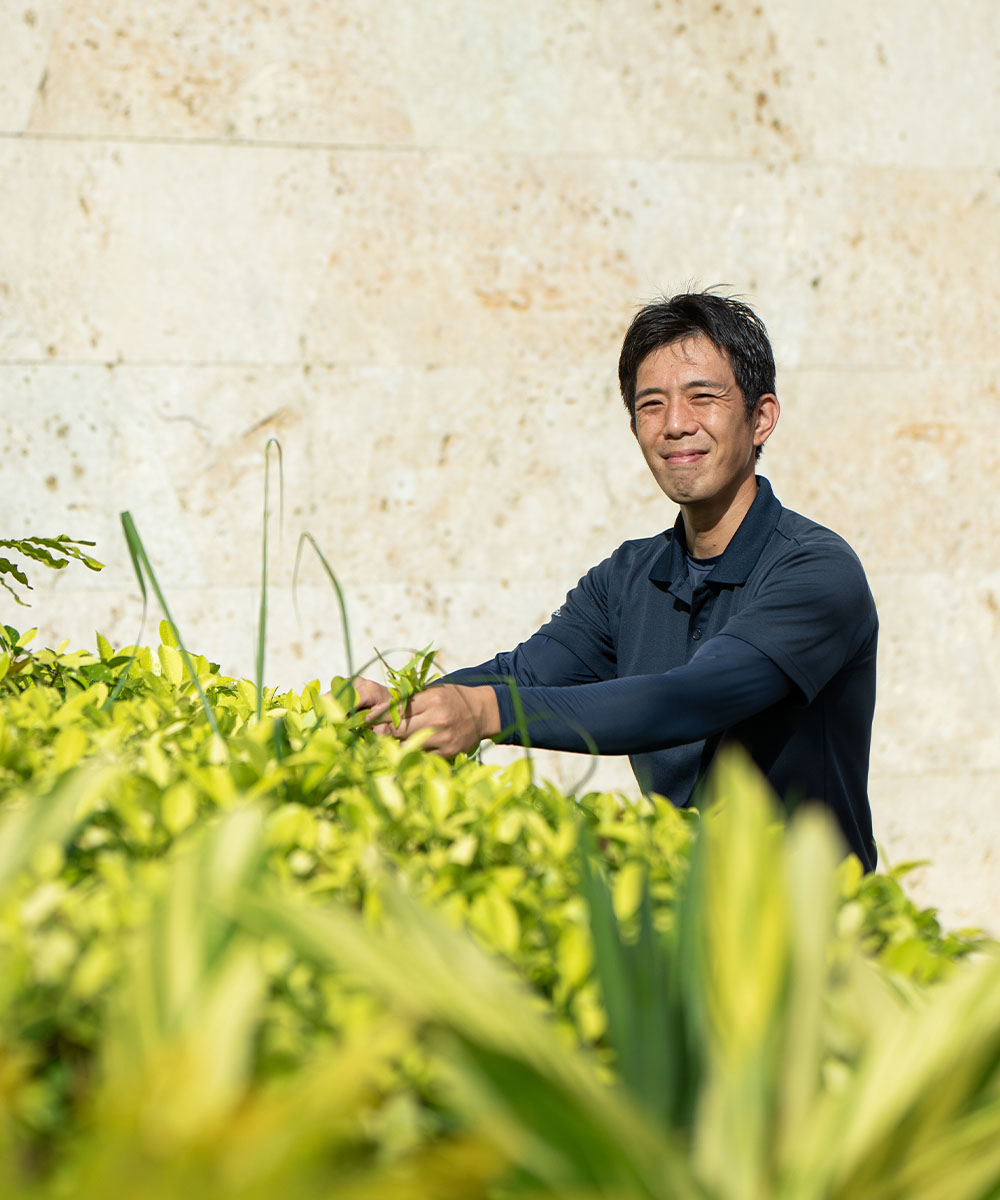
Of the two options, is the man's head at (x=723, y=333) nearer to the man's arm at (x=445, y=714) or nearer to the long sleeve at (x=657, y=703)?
the long sleeve at (x=657, y=703)

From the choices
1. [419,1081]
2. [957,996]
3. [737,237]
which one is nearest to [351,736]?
[419,1081]

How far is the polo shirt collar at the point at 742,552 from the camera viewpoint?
2.20 metres

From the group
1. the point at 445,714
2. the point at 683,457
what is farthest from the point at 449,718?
the point at 683,457

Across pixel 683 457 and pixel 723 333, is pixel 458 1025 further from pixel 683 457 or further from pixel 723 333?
pixel 723 333

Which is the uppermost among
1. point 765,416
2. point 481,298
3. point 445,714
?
point 481,298

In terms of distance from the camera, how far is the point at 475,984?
65cm

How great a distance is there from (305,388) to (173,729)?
82.2 inches

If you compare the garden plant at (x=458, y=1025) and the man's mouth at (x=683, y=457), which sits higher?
the man's mouth at (x=683, y=457)

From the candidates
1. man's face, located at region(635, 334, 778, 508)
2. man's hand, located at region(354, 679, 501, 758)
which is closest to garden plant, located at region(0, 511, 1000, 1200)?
man's hand, located at region(354, 679, 501, 758)

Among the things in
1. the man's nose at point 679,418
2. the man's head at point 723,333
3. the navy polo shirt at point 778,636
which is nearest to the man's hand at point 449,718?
the navy polo shirt at point 778,636

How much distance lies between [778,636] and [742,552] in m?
0.42

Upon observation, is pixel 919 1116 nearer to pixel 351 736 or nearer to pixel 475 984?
pixel 475 984

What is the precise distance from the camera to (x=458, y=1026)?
2.01 feet

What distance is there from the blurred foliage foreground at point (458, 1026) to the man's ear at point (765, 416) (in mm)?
1566
